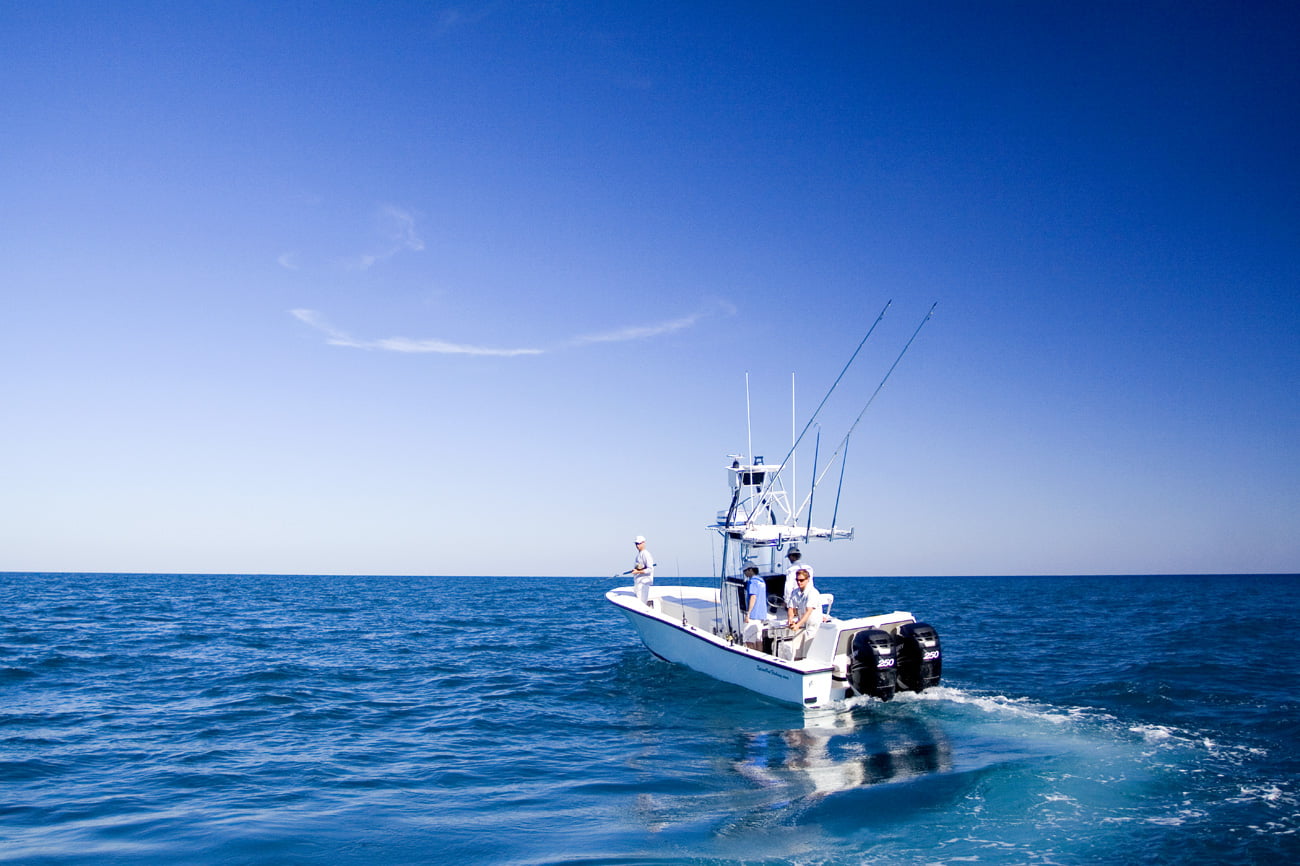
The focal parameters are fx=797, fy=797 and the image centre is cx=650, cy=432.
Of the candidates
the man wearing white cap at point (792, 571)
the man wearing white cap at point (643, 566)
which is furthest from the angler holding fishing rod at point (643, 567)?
the man wearing white cap at point (792, 571)

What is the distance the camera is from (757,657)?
1459cm

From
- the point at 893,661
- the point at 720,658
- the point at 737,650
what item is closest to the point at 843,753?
the point at 893,661

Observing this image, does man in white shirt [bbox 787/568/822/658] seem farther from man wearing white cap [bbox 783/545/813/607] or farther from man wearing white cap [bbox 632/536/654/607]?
man wearing white cap [bbox 632/536/654/607]

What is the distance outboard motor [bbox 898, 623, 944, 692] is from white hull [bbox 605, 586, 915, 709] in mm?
634

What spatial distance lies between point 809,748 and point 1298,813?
18.7ft

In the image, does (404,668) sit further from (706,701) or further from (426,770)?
(426,770)

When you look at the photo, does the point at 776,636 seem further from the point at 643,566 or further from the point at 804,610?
the point at 643,566

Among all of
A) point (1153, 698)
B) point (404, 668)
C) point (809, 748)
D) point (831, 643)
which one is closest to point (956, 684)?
point (1153, 698)

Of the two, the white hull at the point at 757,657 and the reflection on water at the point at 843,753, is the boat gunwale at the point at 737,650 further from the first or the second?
the reflection on water at the point at 843,753

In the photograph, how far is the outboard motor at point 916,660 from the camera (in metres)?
14.2

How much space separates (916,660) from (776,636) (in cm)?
265

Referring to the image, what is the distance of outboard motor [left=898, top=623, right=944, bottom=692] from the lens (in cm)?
1416

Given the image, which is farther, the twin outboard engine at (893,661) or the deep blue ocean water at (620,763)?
the twin outboard engine at (893,661)

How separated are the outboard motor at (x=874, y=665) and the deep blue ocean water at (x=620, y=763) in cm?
55
